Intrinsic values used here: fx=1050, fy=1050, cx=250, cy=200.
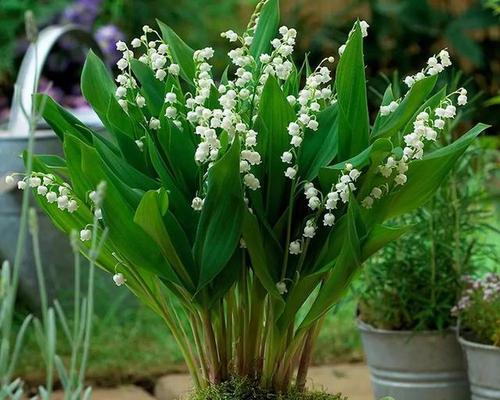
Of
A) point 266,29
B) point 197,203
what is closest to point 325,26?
point 266,29

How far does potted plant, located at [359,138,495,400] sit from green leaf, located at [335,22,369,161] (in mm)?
763

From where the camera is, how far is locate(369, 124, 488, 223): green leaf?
1.57m

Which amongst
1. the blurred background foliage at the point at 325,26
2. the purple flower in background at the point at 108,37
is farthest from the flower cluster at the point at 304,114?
the blurred background foliage at the point at 325,26

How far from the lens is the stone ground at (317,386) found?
271cm

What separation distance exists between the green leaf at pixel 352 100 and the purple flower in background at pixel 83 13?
3.22 m

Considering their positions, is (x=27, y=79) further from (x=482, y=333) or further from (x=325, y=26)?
(x=325, y=26)

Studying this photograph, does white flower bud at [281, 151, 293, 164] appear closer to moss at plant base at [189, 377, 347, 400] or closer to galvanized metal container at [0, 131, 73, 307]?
moss at plant base at [189, 377, 347, 400]

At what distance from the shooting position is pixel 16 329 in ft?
10.8

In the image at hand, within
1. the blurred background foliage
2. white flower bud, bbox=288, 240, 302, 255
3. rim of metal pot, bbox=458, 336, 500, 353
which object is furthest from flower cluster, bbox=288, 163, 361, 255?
the blurred background foliage

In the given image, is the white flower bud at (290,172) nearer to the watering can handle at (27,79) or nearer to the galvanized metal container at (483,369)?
the galvanized metal container at (483,369)

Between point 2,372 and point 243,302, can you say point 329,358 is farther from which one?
point 2,372

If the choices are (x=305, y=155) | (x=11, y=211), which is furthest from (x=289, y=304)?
(x=11, y=211)

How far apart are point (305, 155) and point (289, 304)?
228 millimetres

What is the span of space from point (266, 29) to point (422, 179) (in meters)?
0.36
